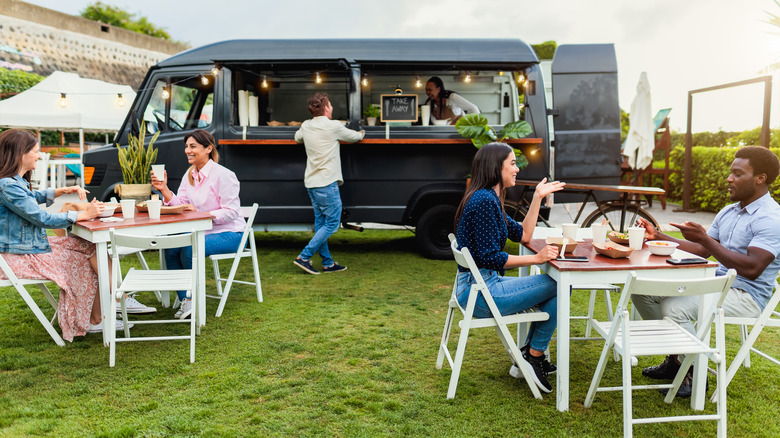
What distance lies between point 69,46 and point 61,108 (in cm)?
1824

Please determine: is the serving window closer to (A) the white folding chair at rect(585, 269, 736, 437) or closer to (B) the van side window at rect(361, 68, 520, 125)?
(B) the van side window at rect(361, 68, 520, 125)

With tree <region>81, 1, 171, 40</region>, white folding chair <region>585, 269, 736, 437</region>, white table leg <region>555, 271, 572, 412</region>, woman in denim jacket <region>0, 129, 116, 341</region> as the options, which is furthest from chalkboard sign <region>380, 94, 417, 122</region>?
tree <region>81, 1, 171, 40</region>

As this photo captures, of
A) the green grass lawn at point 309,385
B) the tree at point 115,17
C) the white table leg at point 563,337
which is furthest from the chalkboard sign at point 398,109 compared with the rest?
the tree at point 115,17

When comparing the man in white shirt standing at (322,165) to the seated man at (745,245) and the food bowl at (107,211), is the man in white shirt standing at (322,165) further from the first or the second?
the seated man at (745,245)

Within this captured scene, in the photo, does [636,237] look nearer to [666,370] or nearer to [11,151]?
[666,370]

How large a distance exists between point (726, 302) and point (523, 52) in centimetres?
398

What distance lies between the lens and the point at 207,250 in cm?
461

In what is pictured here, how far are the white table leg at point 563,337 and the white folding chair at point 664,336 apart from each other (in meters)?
0.14

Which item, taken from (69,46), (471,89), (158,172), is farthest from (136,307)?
(69,46)

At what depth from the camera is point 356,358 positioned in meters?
3.65

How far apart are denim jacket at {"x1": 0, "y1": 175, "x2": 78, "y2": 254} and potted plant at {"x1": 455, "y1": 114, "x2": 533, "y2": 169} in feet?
12.9

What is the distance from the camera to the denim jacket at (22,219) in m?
3.62

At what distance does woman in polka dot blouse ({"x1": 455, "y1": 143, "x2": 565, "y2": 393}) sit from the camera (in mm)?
2996

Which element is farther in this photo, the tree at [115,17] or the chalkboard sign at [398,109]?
the tree at [115,17]
